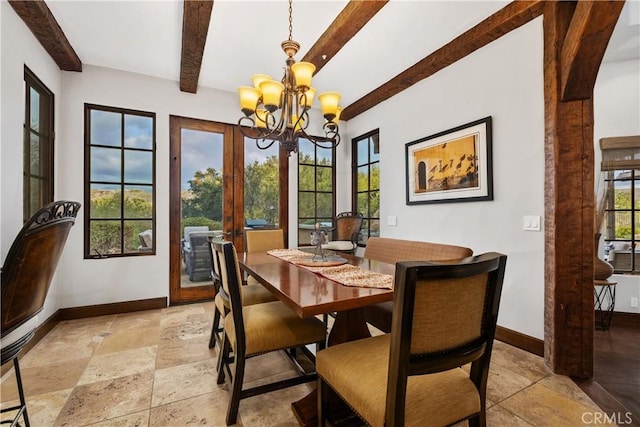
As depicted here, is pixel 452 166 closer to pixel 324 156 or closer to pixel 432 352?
pixel 324 156

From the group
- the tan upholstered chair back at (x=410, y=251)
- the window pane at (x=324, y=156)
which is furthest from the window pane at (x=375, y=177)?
the tan upholstered chair back at (x=410, y=251)

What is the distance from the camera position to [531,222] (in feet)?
7.44

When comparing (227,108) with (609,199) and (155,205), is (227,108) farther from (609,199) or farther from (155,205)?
(609,199)

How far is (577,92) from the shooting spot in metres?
1.93

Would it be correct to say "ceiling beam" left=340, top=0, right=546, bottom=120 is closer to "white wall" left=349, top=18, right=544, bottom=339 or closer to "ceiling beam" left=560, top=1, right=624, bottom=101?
"white wall" left=349, top=18, right=544, bottom=339

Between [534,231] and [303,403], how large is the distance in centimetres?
213

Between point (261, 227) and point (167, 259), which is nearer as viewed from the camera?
point (167, 259)

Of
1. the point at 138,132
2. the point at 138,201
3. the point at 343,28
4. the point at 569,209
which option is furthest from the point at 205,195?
the point at 569,209

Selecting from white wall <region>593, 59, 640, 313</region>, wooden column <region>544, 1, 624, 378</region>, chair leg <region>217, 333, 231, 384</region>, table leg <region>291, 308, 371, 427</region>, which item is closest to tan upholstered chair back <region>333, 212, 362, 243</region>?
wooden column <region>544, 1, 624, 378</region>

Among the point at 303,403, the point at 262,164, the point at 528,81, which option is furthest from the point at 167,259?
the point at 528,81

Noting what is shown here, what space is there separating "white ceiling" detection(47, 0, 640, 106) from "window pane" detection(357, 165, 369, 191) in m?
1.38

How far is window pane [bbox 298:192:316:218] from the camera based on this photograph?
14.4 ft

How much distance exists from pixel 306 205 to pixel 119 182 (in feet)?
7.97

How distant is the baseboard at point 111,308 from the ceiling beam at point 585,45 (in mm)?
4360
